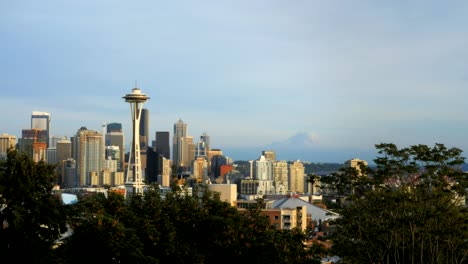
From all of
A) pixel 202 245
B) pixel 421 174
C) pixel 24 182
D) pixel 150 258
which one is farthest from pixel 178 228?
pixel 421 174

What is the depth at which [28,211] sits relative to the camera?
15547 mm

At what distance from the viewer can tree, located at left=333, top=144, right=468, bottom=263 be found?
1688 cm

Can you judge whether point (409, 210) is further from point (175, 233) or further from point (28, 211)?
point (28, 211)

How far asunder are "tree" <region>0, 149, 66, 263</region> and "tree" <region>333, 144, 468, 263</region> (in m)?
6.19

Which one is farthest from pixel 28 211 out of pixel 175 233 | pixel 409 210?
pixel 409 210

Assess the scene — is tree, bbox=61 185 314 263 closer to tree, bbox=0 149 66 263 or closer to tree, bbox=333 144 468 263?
tree, bbox=0 149 66 263

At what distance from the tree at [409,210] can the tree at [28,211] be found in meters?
6.19

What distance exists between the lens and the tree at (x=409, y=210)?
16875 mm

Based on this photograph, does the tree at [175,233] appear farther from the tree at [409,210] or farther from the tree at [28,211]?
the tree at [409,210]

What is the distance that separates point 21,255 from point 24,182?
4.73ft

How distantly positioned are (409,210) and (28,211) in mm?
7892

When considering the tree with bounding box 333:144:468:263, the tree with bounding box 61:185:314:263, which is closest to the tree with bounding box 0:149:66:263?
the tree with bounding box 61:185:314:263

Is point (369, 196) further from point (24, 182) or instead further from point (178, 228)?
point (24, 182)

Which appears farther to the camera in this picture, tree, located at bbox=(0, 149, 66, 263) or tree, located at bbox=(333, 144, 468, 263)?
tree, located at bbox=(333, 144, 468, 263)
